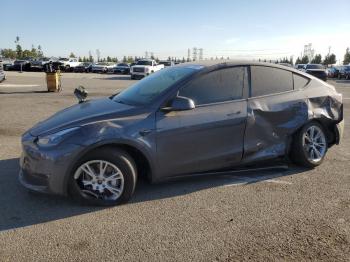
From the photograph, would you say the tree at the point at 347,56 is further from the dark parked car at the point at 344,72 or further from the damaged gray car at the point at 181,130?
the damaged gray car at the point at 181,130

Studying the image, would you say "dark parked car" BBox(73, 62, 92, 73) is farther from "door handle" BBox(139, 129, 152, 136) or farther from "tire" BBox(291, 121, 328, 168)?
"door handle" BBox(139, 129, 152, 136)

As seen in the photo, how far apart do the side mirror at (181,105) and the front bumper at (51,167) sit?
43.6 inches

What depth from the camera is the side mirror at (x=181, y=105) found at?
4.39m

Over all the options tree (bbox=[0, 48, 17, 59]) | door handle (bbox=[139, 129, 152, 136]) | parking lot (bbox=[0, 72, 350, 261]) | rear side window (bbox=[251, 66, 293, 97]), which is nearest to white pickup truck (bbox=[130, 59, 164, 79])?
rear side window (bbox=[251, 66, 293, 97])

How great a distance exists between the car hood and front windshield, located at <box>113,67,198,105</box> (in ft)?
0.66

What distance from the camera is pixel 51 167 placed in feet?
13.2

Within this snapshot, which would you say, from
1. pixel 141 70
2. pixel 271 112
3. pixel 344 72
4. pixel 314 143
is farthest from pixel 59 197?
pixel 344 72

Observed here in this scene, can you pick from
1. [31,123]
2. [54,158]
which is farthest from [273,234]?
[31,123]

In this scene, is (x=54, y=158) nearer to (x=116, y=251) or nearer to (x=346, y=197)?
(x=116, y=251)

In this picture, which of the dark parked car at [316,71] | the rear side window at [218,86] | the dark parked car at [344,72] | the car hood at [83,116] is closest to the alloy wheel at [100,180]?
the car hood at [83,116]

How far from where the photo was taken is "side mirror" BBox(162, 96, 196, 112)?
173 inches

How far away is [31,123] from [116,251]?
256 inches

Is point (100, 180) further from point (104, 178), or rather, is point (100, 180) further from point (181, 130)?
point (181, 130)

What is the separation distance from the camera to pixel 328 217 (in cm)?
402
